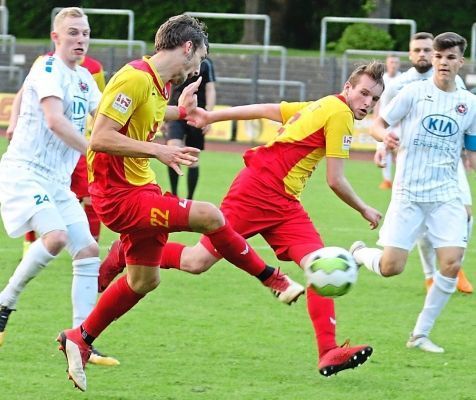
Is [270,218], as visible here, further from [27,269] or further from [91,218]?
[91,218]

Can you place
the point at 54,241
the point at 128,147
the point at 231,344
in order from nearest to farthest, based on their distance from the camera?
1. the point at 128,147
2. the point at 54,241
3. the point at 231,344

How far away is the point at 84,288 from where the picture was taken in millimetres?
7008

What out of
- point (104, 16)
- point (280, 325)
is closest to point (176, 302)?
point (280, 325)

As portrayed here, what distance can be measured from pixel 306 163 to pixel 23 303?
8.32 feet

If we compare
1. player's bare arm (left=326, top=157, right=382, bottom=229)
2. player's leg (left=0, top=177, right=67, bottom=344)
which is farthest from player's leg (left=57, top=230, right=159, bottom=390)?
player's bare arm (left=326, top=157, right=382, bottom=229)

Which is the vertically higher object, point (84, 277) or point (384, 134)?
point (384, 134)

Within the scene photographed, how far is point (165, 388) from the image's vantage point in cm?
641

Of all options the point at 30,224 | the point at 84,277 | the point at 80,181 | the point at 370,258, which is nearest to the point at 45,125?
the point at 30,224

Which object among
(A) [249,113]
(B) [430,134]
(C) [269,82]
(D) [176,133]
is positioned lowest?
(C) [269,82]

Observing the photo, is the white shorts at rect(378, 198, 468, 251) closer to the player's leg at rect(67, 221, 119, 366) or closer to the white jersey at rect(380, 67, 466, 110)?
the white jersey at rect(380, 67, 466, 110)

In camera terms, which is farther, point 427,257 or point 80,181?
point 80,181

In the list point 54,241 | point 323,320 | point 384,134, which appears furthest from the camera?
point 384,134

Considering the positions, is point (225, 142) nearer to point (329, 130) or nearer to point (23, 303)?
point (23, 303)

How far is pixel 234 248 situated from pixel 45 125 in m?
1.54
